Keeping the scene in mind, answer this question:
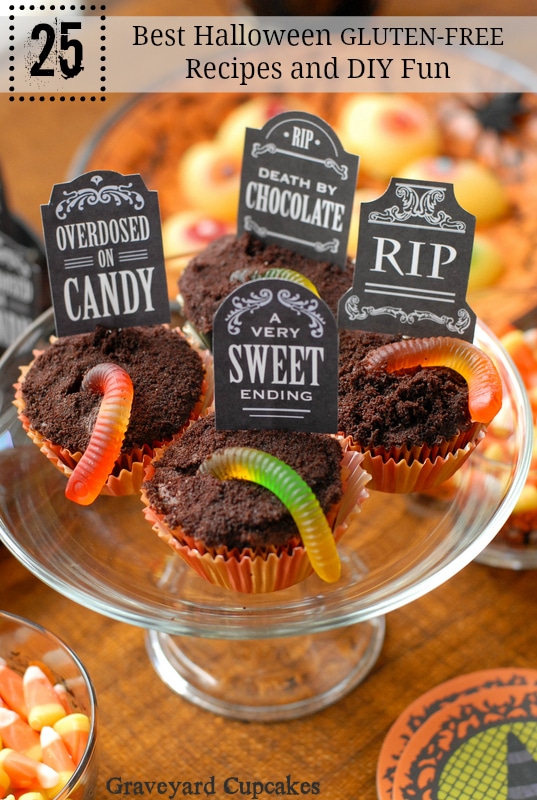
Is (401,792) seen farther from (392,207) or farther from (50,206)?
(50,206)

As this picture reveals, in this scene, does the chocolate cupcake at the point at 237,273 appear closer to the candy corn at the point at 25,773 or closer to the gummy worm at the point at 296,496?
the gummy worm at the point at 296,496

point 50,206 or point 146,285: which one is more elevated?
point 50,206

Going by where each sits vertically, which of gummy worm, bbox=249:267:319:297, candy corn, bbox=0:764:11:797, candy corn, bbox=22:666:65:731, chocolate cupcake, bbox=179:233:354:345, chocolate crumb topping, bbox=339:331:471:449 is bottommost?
candy corn, bbox=0:764:11:797

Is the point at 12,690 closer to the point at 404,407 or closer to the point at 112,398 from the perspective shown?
the point at 112,398

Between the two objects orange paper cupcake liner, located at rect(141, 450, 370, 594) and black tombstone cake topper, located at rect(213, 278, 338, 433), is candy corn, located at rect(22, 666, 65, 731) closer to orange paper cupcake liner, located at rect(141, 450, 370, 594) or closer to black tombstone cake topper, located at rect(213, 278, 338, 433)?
orange paper cupcake liner, located at rect(141, 450, 370, 594)

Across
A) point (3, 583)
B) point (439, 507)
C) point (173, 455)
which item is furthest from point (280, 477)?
point (3, 583)

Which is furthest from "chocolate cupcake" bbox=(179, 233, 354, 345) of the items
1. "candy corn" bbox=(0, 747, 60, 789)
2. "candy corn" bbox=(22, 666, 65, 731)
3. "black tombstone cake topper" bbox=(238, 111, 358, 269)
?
"candy corn" bbox=(0, 747, 60, 789)

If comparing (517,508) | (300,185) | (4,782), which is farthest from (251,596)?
(300,185)
